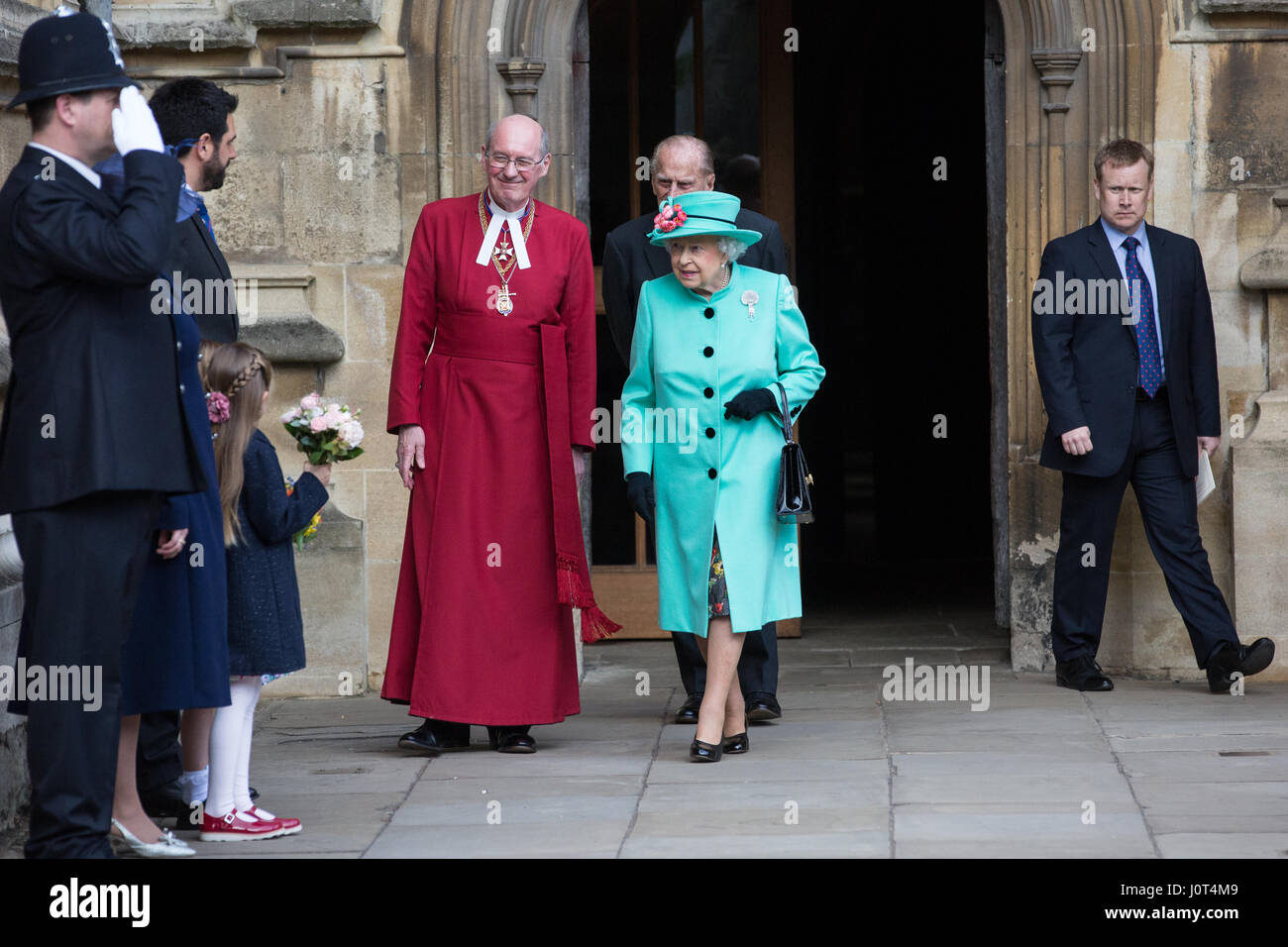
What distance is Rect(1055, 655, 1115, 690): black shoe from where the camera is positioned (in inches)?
267

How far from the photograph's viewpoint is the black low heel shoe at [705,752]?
556cm

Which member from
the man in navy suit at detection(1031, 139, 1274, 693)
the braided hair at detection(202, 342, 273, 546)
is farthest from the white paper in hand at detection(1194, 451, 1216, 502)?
the braided hair at detection(202, 342, 273, 546)

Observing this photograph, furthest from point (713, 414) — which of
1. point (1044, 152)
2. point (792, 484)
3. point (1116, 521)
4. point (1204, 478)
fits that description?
point (1044, 152)

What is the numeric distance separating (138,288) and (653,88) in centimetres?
422

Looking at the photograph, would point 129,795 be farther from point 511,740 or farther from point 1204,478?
point 1204,478

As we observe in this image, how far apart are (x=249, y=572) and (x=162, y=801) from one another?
0.72 m

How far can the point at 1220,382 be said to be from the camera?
7121mm

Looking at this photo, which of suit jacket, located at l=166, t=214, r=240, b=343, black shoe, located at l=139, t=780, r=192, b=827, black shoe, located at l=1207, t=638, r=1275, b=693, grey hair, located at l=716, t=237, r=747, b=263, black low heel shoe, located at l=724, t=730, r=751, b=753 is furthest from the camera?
black shoe, located at l=1207, t=638, r=1275, b=693

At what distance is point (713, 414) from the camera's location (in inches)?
222

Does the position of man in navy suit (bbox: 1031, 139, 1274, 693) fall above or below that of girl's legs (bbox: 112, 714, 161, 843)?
above

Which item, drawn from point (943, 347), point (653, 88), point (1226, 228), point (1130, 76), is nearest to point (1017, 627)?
point (1226, 228)

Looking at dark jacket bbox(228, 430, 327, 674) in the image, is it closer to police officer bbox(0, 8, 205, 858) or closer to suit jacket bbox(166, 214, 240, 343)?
suit jacket bbox(166, 214, 240, 343)

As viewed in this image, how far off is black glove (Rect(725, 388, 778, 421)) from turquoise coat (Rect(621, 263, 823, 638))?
77 millimetres

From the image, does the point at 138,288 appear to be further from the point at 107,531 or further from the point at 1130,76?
the point at 1130,76
